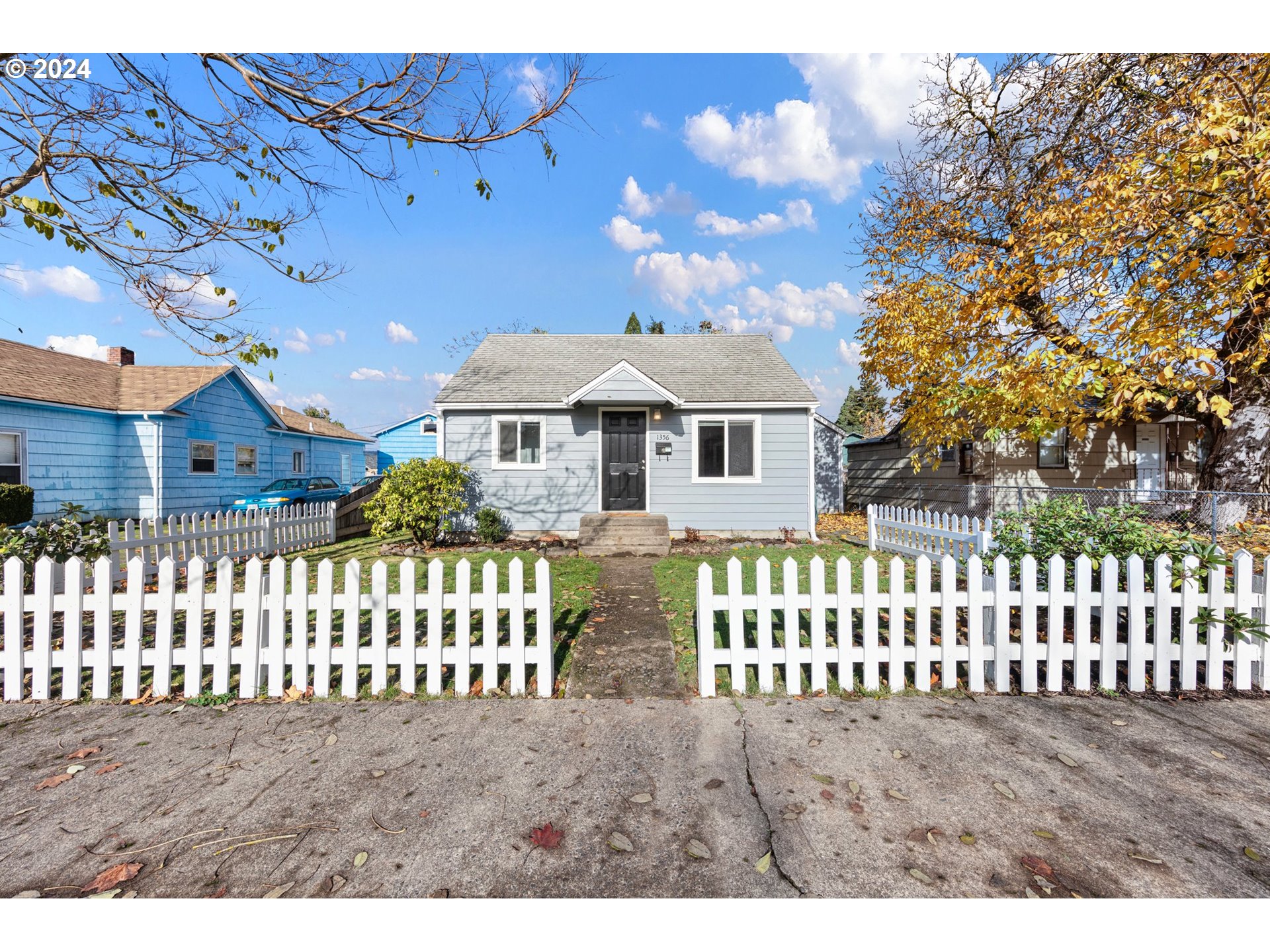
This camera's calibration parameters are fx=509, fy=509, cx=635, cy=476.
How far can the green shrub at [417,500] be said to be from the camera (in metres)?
10.7

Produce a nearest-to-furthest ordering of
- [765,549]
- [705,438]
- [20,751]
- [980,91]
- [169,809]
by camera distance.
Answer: [169,809] → [20,751] → [765,549] → [980,91] → [705,438]

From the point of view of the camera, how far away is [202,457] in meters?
16.8

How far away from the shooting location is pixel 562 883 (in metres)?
2.07

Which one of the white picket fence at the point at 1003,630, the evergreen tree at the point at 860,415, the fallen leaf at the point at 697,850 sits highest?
the evergreen tree at the point at 860,415

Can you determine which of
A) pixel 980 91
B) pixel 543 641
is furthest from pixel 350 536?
pixel 980 91

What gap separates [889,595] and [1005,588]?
85 cm

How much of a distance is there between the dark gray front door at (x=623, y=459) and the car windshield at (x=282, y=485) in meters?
13.0

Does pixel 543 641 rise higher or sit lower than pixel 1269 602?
lower

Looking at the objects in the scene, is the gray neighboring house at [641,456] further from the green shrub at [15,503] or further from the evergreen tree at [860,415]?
the evergreen tree at [860,415]

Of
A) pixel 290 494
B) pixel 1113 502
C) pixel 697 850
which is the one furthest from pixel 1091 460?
pixel 290 494

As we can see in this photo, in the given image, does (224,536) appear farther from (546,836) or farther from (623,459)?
(546,836)

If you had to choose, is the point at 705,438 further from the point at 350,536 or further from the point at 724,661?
the point at 350,536

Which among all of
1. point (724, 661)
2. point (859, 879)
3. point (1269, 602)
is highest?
point (1269, 602)

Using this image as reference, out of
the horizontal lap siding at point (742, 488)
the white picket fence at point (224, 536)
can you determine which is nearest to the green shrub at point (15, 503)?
the white picket fence at point (224, 536)
